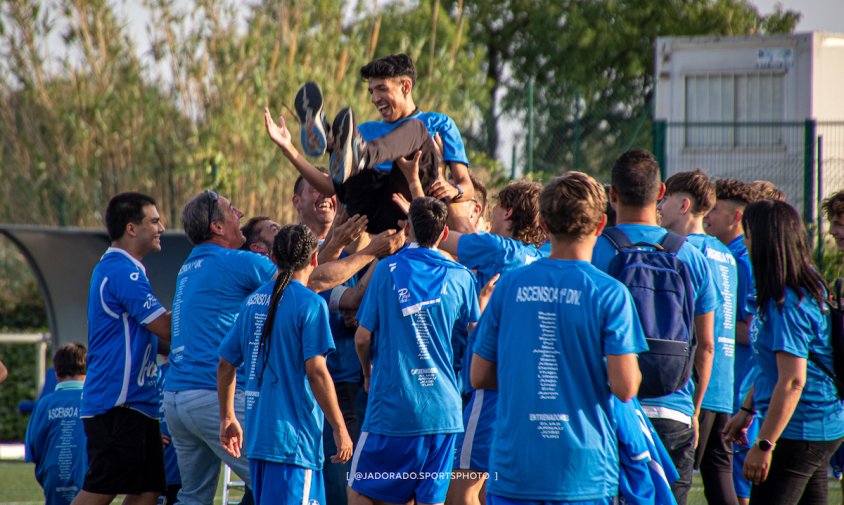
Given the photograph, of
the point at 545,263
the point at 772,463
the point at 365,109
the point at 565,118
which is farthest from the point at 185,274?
the point at 565,118

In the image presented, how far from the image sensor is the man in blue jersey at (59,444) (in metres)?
7.61

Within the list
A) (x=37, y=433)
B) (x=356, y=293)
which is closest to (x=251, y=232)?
(x=356, y=293)

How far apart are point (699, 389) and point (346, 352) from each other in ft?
7.08

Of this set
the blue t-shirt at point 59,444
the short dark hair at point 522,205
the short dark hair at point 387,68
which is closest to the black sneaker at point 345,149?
the short dark hair at point 387,68

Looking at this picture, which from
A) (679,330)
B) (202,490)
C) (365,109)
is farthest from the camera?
(365,109)

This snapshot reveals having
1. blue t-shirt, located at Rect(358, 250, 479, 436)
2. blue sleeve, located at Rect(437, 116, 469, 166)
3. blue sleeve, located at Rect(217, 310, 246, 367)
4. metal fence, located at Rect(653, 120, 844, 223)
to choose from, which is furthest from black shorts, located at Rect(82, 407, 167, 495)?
metal fence, located at Rect(653, 120, 844, 223)

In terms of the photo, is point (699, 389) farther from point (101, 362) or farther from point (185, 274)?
point (101, 362)

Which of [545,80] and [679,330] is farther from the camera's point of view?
[545,80]

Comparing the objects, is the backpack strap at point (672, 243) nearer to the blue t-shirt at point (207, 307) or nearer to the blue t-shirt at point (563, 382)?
the blue t-shirt at point (563, 382)

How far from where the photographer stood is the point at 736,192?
23.5 feet

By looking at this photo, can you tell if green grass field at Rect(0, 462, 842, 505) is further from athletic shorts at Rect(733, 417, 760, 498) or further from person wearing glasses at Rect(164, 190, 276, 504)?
person wearing glasses at Rect(164, 190, 276, 504)

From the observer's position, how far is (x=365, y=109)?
15383 millimetres

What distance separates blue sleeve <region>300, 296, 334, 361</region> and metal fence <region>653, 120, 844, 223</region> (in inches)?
311

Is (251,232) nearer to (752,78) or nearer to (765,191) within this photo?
(765,191)
